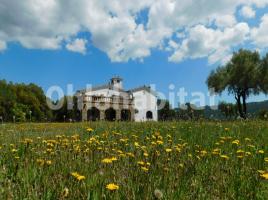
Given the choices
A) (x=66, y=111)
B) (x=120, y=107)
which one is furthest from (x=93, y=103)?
(x=66, y=111)

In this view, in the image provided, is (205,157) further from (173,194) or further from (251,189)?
(173,194)

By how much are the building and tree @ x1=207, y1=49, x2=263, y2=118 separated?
45.6 ft

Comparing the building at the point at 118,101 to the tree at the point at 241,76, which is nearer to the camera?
the tree at the point at 241,76

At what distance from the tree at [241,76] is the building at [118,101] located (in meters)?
13.9

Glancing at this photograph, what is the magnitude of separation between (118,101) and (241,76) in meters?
20.7

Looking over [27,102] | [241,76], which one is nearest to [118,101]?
[27,102]

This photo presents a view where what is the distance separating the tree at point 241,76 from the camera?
150 ft

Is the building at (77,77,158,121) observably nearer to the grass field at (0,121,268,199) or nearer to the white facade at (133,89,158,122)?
the white facade at (133,89,158,122)

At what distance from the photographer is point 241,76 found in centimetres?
4659

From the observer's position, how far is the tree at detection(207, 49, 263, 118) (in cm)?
4562

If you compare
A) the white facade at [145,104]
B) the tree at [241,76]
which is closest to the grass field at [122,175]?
the tree at [241,76]

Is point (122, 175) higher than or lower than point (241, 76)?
lower

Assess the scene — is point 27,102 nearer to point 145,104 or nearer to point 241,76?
point 145,104

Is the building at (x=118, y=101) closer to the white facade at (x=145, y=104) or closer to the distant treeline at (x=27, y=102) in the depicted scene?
the white facade at (x=145, y=104)
